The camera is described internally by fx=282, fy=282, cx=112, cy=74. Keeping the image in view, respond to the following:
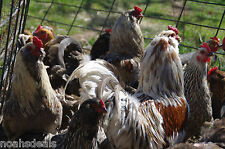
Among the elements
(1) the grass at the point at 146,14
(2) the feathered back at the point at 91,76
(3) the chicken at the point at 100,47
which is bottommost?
(2) the feathered back at the point at 91,76

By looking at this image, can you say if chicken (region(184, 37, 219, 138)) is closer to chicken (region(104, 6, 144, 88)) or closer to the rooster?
the rooster

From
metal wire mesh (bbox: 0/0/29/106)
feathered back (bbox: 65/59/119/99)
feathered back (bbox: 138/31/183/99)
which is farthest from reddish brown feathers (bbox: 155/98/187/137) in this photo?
metal wire mesh (bbox: 0/0/29/106)

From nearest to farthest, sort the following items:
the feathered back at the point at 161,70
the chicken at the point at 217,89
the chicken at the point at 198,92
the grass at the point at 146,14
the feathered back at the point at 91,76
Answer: the feathered back at the point at 91,76, the feathered back at the point at 161,70, the chicken at the point at 198,92, the chicken at the point at 217,89, the grass at the point at 146,14

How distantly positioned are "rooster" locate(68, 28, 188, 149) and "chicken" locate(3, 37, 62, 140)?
0.47 m

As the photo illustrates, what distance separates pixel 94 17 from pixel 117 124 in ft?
22.0

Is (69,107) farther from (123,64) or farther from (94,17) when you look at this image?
(94,17)

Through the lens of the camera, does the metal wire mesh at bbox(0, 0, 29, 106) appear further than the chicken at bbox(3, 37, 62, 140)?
Yes

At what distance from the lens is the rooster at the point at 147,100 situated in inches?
112

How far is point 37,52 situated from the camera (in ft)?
10.6

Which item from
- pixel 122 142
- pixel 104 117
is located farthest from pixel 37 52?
pixel 122 142

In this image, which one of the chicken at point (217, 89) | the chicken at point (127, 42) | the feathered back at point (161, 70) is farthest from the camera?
the chicken at point (127, 42)

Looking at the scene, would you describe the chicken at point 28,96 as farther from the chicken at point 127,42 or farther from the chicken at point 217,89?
the chicken at point 217,89

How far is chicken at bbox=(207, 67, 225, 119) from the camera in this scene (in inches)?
183

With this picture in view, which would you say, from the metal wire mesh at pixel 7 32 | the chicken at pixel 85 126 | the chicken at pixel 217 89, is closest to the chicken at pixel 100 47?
the metal wire mesh at pixel 7 32
